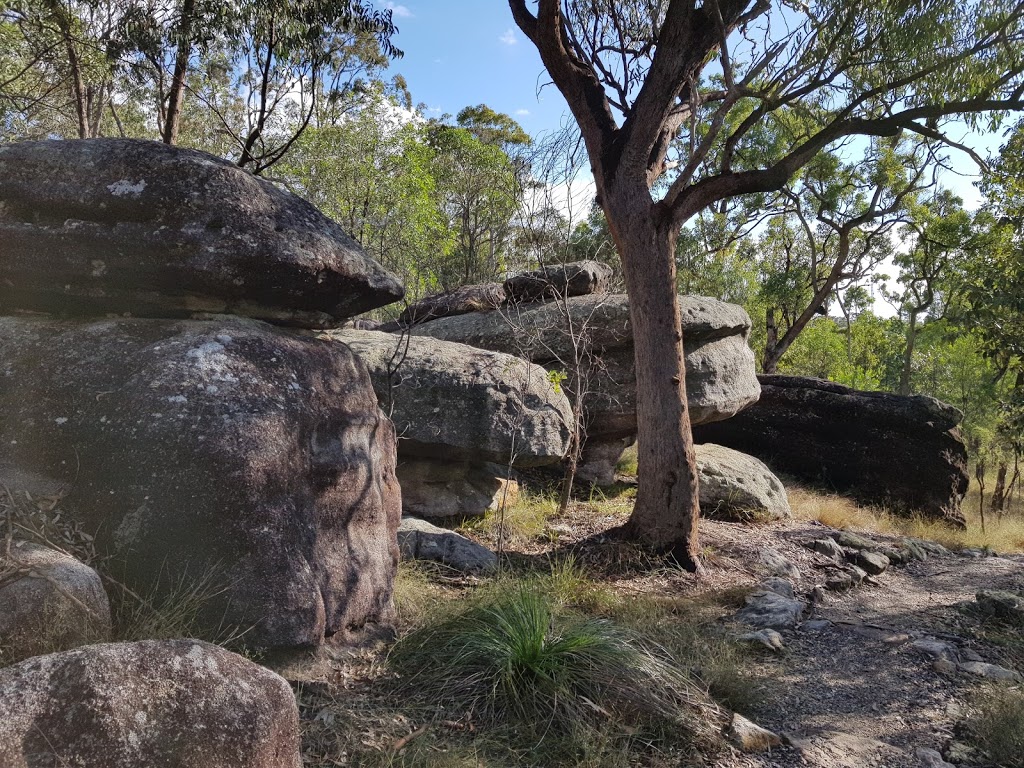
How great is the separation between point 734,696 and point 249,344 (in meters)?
3.44

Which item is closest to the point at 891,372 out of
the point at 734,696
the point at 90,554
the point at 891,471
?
the point at 891,471

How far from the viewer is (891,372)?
25094mm

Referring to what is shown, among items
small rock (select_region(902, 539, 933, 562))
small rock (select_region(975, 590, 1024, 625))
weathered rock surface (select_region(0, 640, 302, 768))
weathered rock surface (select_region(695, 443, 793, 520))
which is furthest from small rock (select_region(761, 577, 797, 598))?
weathered rock surface (select_region(0, 640, 302, 768))

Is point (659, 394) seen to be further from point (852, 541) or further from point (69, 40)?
point (69, 40)

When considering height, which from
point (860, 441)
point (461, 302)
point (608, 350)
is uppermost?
point (461, 302)

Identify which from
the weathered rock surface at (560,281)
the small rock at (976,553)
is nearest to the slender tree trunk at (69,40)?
the weathered rock surface at (560,281)

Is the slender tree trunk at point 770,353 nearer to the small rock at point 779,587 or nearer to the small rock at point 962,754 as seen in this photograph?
the small rock at point 779,587

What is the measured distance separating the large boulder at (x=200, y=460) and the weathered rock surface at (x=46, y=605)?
452 mm

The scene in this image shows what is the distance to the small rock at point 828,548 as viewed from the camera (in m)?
8.23

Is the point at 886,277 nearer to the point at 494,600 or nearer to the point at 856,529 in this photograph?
the point at 856,529

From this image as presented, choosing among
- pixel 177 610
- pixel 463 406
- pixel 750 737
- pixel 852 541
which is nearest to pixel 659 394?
pixel 463 406

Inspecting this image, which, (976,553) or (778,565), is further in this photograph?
(976,553)

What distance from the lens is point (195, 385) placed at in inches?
156

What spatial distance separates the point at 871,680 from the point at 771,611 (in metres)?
1.08
